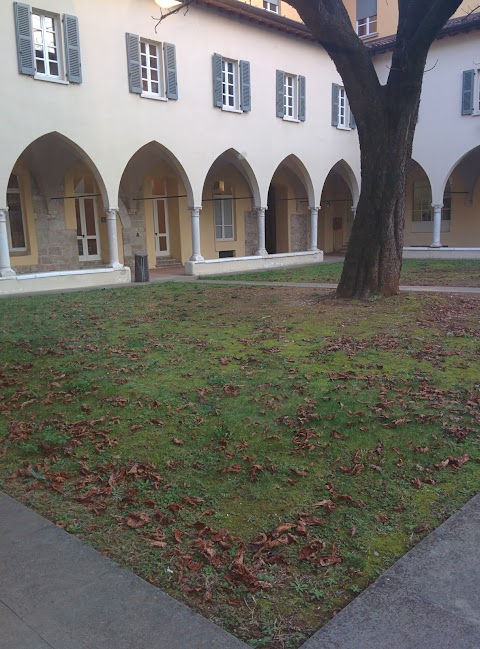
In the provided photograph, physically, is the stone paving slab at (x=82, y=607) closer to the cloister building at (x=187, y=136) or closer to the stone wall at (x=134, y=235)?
the cloister building at (x=187, y=136)

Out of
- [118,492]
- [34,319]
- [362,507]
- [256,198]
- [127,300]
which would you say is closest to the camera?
[362,507]

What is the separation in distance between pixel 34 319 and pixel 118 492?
22.0 feet

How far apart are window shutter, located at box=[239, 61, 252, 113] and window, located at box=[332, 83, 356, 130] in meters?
4.98

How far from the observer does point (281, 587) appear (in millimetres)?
2516

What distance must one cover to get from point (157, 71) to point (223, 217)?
6914 mm

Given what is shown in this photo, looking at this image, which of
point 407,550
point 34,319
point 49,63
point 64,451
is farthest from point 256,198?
point 407,550

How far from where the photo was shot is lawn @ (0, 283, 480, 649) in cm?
266

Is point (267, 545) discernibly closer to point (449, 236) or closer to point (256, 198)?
point (256, 198)

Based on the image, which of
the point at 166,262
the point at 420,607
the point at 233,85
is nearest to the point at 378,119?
the point at 420,607

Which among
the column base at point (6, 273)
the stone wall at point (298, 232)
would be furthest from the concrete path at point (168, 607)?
the stone wall at point (298, 232)

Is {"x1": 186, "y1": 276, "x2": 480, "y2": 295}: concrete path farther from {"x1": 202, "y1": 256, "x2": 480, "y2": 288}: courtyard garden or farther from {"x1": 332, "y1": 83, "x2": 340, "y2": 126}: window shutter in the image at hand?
{"x1": 332, "y1": 83, "x2": 340, "y2": 126}: window shutter

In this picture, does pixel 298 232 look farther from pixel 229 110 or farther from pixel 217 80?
pixel 217 80

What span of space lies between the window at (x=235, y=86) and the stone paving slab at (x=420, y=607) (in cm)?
1758

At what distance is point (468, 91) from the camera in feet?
69.2
